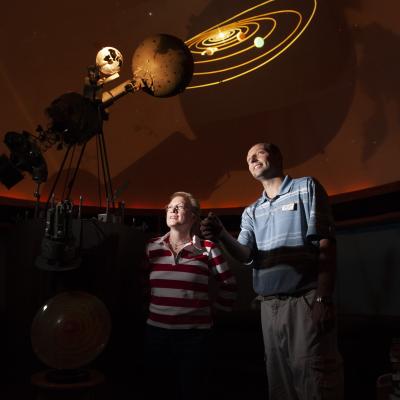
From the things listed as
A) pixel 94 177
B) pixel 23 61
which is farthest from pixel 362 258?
pixel 23 61

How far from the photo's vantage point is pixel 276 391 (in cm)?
218

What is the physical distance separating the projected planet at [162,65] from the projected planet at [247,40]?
5.78 feet

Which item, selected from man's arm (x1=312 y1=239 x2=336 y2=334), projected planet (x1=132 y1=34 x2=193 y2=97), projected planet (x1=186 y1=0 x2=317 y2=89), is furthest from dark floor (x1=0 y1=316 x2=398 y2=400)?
projected planet (x1=186 y1=0 x2=317 y2=89)

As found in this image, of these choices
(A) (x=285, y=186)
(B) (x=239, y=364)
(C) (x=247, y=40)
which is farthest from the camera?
(C) (x=247, y=40)

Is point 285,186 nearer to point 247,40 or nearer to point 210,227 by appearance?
point 210,227

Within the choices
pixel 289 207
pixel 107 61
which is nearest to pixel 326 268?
pixel 289 207

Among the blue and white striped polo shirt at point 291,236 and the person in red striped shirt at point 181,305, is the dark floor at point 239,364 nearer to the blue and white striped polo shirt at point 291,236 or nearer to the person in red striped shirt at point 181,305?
the person in red striped shirt at point 181,305

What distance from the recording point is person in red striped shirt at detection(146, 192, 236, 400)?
2.55 metres

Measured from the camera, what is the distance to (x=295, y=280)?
214cm

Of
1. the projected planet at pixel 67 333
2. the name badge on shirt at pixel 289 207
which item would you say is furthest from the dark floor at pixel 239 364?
the name badge on shirt at pixel 289 207

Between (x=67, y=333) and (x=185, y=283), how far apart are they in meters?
0.71

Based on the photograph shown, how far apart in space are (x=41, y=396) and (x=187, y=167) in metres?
3.69

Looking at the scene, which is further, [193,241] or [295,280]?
[193,241]

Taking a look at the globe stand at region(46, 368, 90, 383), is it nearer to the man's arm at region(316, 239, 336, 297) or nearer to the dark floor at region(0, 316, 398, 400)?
the dark floor at region(0, 316, 398, 400)
